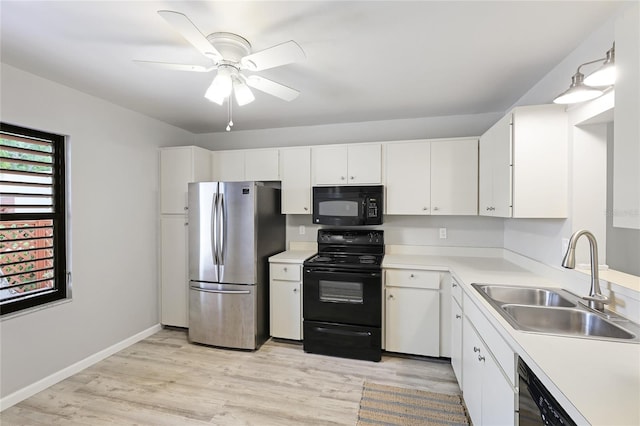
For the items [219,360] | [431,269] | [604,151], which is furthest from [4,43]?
[604,151]

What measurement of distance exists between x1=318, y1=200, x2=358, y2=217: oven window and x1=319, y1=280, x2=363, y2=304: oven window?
29.0 inches

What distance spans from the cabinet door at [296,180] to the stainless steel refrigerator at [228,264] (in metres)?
0.34

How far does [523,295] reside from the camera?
1905 millimetres

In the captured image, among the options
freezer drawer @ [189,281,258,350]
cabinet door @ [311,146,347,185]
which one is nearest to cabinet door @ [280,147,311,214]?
cabinet door @ [311,146,347,185]

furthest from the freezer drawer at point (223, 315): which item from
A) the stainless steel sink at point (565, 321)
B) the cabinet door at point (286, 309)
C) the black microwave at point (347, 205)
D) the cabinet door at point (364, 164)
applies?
the stainless steel sink at point (565, 321)

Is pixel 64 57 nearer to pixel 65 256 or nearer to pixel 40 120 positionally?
pixel 40 120

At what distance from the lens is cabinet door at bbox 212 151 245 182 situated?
3.56 meters

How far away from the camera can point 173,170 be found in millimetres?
3406

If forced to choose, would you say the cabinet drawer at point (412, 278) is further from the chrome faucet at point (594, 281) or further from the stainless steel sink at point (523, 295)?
the chrome faucet at point (594, 281)

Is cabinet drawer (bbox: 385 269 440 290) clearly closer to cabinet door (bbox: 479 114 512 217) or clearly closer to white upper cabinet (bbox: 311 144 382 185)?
cabinet door (bbox: 479 114 512 217)

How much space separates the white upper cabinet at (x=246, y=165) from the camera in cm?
345

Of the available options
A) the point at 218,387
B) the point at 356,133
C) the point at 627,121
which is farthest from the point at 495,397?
the point at 356,133

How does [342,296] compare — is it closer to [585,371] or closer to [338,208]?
[338,208]

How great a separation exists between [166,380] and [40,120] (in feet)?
7.67
